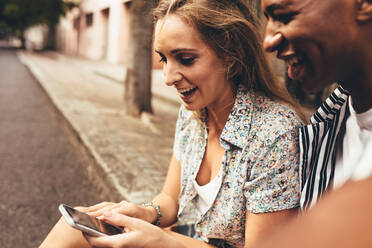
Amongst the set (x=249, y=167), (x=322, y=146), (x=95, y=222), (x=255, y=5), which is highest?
(x=255, y=5)

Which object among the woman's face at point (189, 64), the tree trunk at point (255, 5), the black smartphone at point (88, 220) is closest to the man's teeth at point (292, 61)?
the woman's face at point (189, 64)

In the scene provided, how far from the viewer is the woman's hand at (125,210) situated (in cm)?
166

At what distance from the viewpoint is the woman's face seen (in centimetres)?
161

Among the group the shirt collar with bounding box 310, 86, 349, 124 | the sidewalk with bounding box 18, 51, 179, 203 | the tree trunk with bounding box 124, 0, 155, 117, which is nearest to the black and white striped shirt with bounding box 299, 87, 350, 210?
the shirt collar with bounding box 310, 86, 349, 124

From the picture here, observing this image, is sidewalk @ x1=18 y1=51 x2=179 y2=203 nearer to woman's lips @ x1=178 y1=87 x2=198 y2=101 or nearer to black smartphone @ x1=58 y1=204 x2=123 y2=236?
black smartphone @ x1=58 y1=204 x2=123 y2=236

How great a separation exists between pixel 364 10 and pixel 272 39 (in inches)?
10.1

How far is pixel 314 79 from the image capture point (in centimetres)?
105

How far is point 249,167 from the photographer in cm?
147

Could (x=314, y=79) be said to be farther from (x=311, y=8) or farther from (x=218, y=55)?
(x=218, y=55)

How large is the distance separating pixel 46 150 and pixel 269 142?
4.03 meters

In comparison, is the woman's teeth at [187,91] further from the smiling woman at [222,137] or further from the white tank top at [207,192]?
the white tank top at [207,192]

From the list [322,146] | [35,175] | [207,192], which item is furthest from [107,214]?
[35,175]

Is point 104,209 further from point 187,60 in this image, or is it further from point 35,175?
point 35,175

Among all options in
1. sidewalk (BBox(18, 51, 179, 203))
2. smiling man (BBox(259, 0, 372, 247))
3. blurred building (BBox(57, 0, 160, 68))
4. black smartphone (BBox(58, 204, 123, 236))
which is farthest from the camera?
blurred building (BBox(57, 0, 160, 68))
